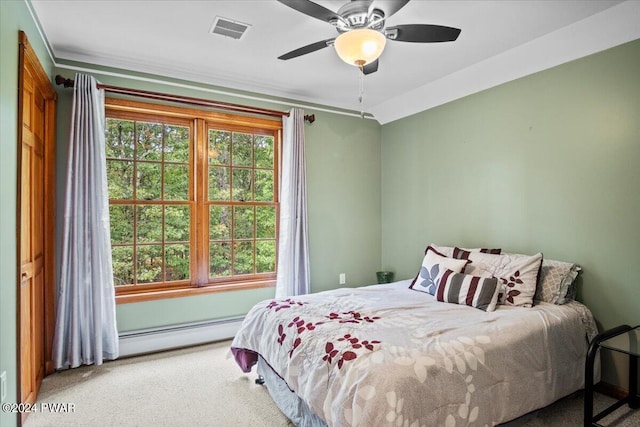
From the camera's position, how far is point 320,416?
71.6 inches

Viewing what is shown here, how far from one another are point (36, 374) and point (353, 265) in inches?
126

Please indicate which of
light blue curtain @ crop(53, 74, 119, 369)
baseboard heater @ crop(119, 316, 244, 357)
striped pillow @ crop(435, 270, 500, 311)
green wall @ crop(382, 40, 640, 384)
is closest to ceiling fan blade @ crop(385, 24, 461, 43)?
green wall @ crop(382, 40, 640, 384)

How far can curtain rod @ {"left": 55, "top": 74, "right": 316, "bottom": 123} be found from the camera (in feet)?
10.3

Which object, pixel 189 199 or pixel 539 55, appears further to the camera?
pixel 189 199

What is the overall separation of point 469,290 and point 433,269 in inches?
19.2

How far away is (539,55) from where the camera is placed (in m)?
2.96

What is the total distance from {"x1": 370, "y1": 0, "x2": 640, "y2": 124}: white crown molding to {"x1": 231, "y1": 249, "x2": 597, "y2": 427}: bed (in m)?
1.91

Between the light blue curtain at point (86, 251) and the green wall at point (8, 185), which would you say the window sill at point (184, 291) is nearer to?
the light blue curtain at point (86, 251)

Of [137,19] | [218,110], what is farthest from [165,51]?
[218,110]

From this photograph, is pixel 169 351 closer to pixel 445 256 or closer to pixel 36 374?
pixel 36 374

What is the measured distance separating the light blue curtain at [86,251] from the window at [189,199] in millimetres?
249

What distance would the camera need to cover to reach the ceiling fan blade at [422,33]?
6.97 ft

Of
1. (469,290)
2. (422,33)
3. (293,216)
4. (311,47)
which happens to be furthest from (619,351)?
(293,216)

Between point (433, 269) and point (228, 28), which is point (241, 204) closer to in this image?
point (228, 28)
